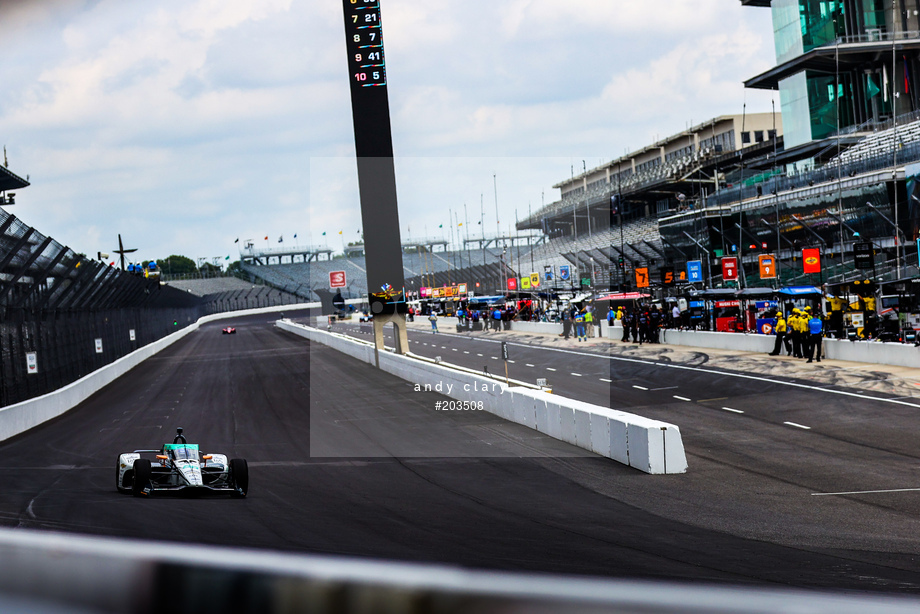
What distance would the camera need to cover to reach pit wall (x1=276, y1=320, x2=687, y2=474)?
1311 cm

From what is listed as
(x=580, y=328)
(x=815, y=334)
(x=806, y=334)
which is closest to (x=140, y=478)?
(x=815, y=334)

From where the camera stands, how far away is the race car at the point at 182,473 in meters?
11.6

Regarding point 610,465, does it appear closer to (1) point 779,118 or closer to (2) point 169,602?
(2) point 169,602

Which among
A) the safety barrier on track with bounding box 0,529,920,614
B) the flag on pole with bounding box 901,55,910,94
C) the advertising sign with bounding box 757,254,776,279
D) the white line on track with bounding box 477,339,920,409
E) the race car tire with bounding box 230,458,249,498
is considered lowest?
the white line on track with bounding box 477,339,920,409

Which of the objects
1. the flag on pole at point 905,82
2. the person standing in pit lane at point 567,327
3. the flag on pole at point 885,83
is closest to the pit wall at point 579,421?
the person standing in pit lane at point 567,327

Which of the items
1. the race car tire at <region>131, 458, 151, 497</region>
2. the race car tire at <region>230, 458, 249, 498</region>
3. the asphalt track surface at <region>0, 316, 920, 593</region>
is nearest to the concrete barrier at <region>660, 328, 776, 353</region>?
the asphalt track surface at <region>0, 316, 920, 593</region>

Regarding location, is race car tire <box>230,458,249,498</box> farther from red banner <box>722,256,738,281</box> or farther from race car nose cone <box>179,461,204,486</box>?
red banner <box>722,256,738,281</box>

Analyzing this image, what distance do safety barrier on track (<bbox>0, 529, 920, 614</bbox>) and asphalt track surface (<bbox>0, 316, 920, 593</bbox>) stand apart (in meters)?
4.92

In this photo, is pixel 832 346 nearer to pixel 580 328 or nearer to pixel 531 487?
pixel 580 328

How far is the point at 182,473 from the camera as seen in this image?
1184cm

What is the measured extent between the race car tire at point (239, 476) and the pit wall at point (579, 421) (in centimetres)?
572

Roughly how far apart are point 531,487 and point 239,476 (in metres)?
3.92

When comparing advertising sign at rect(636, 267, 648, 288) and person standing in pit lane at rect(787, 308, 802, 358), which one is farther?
advertising sign at rect(636, 267, 648, 288)

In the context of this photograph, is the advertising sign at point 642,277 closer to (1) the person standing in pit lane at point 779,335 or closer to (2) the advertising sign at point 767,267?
(2) the advertising sign at point 767,267
